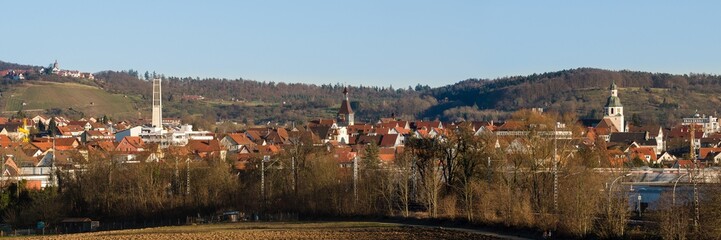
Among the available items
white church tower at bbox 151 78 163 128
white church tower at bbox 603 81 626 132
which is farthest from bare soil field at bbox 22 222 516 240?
white church tower at bbox 603 81 626 132

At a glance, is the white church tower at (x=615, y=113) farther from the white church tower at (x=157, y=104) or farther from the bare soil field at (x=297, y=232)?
the bare soil field at (x=297, y=232)

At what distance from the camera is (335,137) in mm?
138375

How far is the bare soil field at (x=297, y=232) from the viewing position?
50719mm

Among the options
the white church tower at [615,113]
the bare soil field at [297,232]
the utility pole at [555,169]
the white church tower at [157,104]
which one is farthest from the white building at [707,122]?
the bare soil field at [297,232]

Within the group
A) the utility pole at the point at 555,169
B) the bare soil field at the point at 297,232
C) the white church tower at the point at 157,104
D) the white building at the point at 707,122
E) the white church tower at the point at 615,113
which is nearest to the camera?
the bare soil field at the point at 297,232

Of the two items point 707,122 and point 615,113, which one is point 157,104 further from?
point 707,122

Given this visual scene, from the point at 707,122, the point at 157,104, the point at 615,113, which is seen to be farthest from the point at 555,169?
the point at 707,122

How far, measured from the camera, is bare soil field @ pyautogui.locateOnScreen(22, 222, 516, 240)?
166ft

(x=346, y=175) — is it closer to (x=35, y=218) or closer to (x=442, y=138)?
(x=442, y=138)

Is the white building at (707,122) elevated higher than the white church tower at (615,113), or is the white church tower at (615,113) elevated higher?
the white church tower at (615,113)

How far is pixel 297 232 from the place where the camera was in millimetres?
53750

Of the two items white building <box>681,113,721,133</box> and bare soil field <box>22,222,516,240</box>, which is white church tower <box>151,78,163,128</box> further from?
white building <box>681,113,721,133</box>

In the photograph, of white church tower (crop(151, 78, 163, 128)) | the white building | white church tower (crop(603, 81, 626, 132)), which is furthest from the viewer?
the white building

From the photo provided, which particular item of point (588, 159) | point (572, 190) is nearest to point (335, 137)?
point (588, 159)
